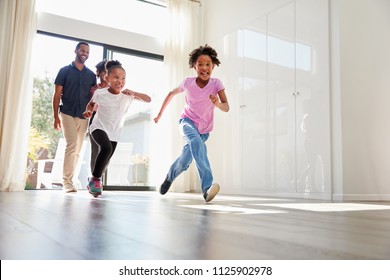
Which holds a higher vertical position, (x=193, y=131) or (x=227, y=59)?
(x=227, y=59)

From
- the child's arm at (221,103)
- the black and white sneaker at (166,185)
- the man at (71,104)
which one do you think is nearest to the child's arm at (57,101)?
the man at (71,104)

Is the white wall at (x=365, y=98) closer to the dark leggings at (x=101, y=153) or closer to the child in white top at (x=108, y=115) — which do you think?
the child in white top at (x=108, y=115)

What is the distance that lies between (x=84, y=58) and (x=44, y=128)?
6.62ft

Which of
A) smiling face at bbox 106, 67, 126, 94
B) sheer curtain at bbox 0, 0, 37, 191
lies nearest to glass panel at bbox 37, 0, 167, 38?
sheer curtain at bbox 0, 0, 37, 191

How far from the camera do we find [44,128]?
554 cm

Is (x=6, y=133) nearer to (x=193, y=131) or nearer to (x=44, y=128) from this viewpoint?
(x=44, y=128)

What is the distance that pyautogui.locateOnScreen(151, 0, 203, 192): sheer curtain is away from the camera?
5.34m

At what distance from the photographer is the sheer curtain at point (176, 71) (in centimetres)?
534

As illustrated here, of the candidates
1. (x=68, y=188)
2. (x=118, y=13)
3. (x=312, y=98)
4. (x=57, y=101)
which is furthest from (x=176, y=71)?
(x=68, y=188)

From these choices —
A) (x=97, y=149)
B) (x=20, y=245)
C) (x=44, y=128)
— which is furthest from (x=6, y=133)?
(x=20, y=245)

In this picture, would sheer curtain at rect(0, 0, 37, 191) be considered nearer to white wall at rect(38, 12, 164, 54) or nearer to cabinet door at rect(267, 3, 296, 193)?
white wall at rect(38, 12, 164, 54)

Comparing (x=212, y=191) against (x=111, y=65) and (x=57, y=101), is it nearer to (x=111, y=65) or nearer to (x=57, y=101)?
(x=111, y=65)

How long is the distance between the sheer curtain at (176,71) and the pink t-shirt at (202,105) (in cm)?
242

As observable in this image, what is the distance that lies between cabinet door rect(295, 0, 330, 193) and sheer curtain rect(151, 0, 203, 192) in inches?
75.7
